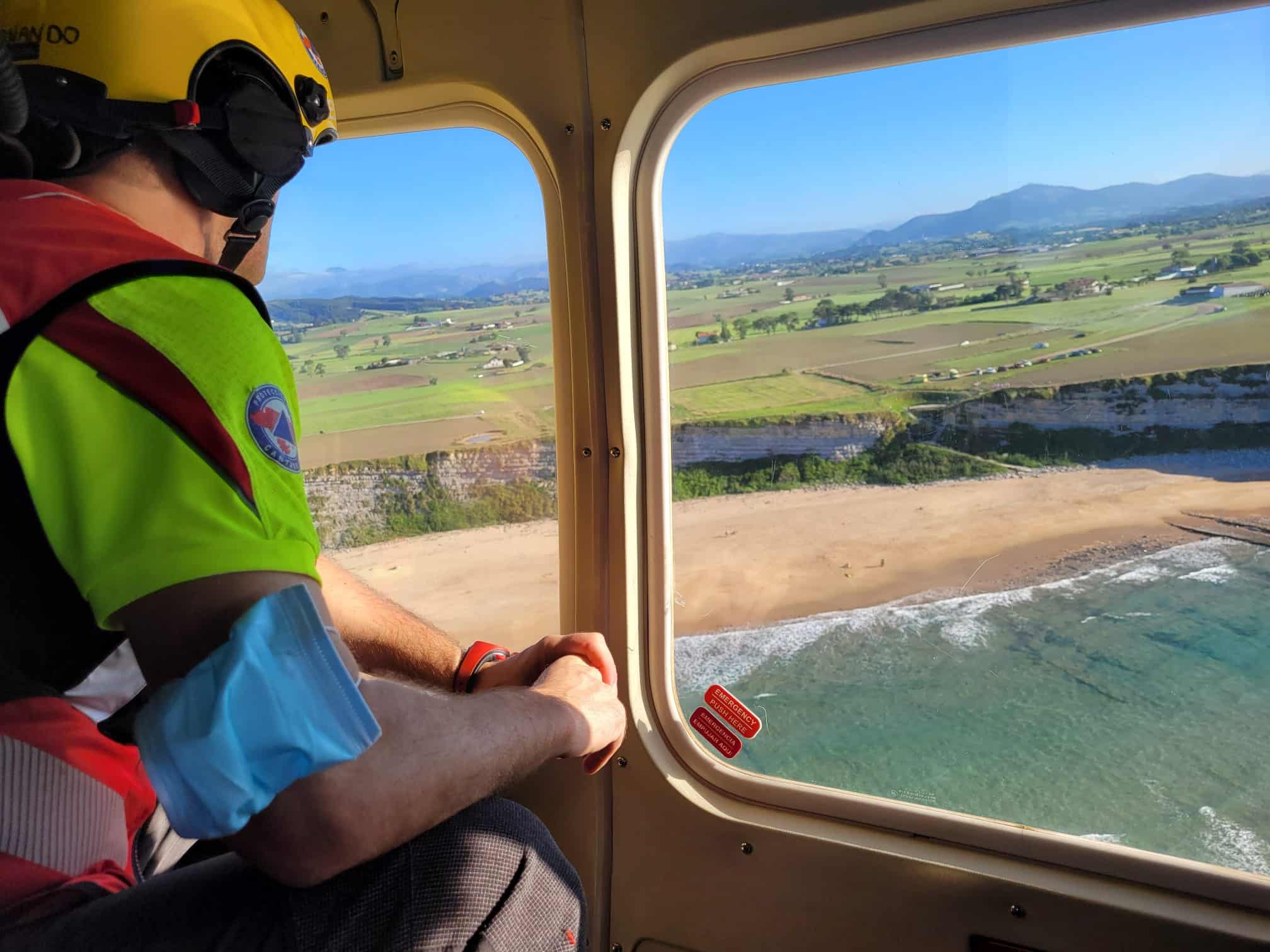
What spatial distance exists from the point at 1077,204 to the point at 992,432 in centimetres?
47

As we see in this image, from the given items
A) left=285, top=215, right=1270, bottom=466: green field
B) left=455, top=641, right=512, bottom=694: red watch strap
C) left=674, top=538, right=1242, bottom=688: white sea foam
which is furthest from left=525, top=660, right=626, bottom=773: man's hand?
left=285, top=215, right=1270, bottom=466: green field

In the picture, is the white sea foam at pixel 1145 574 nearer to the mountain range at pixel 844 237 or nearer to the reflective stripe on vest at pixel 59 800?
the mountain range at pixel 844 237

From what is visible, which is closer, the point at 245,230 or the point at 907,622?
the point at 245,230

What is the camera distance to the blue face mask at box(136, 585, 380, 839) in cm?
91

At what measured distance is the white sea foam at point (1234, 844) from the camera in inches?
66.7

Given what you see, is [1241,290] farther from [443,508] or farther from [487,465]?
[443,508]

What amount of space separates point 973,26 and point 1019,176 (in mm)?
297

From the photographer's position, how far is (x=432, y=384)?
244cm

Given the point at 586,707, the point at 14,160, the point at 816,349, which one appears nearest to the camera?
the point at 14,160

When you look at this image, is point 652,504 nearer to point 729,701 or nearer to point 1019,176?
point 729,701

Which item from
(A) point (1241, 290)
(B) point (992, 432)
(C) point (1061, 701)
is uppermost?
(A) point (1241, 290)

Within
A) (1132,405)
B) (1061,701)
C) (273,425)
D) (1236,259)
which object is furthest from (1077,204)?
(273,425)

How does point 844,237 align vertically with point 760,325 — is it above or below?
above

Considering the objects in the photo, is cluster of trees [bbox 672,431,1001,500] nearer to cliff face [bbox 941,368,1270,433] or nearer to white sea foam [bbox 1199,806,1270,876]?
cliff face [bbox 941,368,1270,433]
